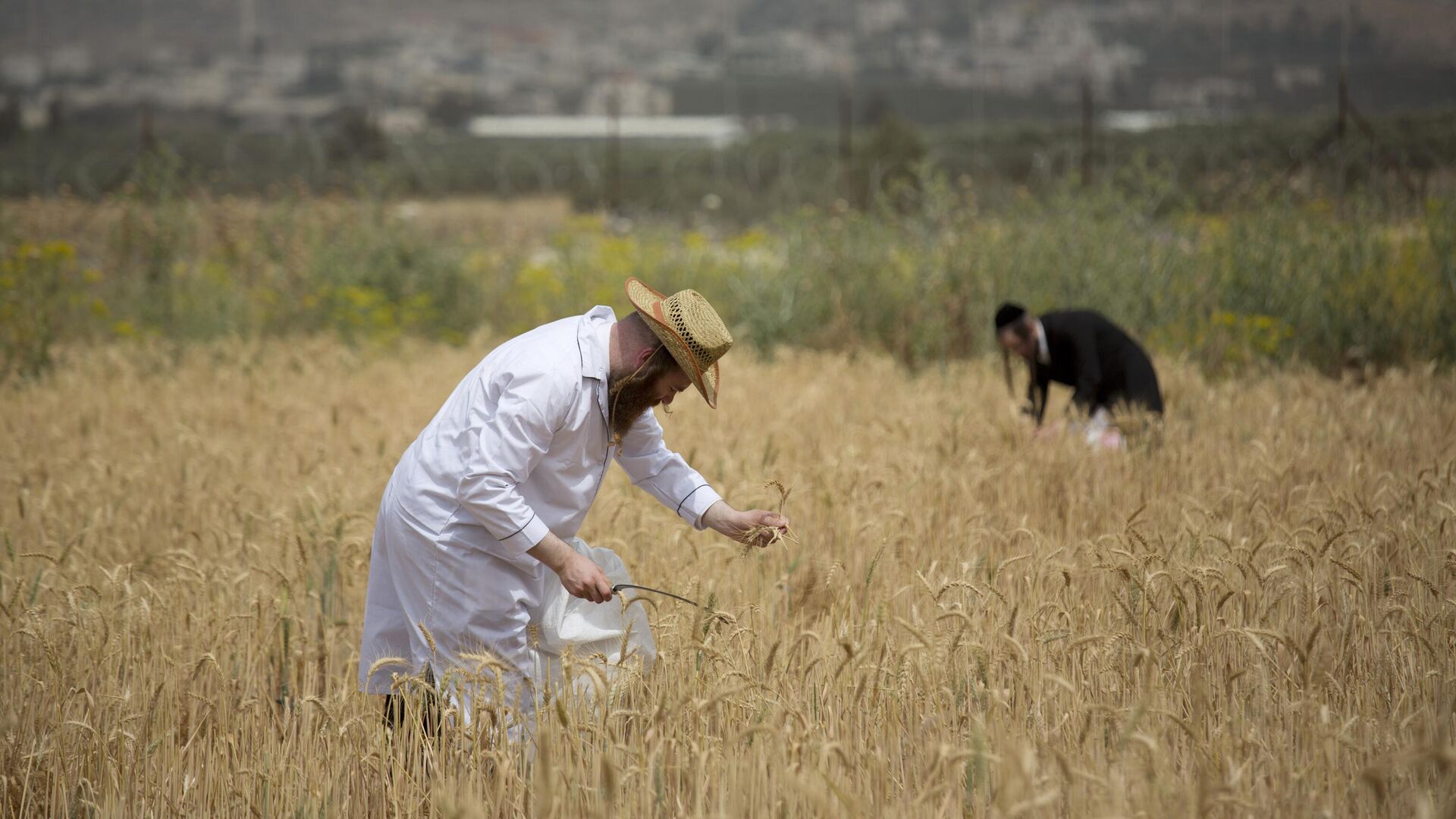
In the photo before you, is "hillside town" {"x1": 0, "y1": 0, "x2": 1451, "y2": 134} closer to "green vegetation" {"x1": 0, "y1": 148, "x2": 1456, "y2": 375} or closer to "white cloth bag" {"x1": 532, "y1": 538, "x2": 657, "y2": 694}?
"green vegetation" {"x1": 0, "y1": 148, "x2": 1456, "y2": 375}

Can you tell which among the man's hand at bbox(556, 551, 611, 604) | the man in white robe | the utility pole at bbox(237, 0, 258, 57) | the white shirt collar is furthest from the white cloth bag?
the utility pole at bbox(237, 0, 258, 57)

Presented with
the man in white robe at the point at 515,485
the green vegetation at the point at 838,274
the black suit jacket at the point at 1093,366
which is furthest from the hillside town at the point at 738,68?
the man in white robe at the point at 515,485

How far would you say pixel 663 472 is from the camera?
127 inches

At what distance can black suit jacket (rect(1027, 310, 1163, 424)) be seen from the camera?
6.17 metres

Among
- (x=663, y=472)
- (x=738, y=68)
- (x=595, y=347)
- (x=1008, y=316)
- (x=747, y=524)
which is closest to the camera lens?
(x=595, y=347)

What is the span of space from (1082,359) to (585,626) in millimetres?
4029

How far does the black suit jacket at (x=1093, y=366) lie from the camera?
243 inches

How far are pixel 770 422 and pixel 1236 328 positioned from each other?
4.31 meters

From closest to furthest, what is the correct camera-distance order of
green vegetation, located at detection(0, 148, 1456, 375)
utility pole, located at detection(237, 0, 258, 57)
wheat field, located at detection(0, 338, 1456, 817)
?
1. wheat field, located at detection(0, 338, 1456, 817)
2. green vegetation, located at detection(0, 148, 1456, 375)
3. utility pole, located at detection(237, 0, 258, 57)

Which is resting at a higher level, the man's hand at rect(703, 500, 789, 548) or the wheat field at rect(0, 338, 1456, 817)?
the man's hand at rect(703, 500, 789, 548)

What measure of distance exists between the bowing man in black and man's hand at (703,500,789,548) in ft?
11.0

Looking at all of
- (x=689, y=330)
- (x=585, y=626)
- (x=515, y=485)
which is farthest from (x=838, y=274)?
(x=515, y=485)

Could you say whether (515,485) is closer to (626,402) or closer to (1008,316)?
(626,402)

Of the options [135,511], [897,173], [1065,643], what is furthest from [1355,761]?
[897,173]
